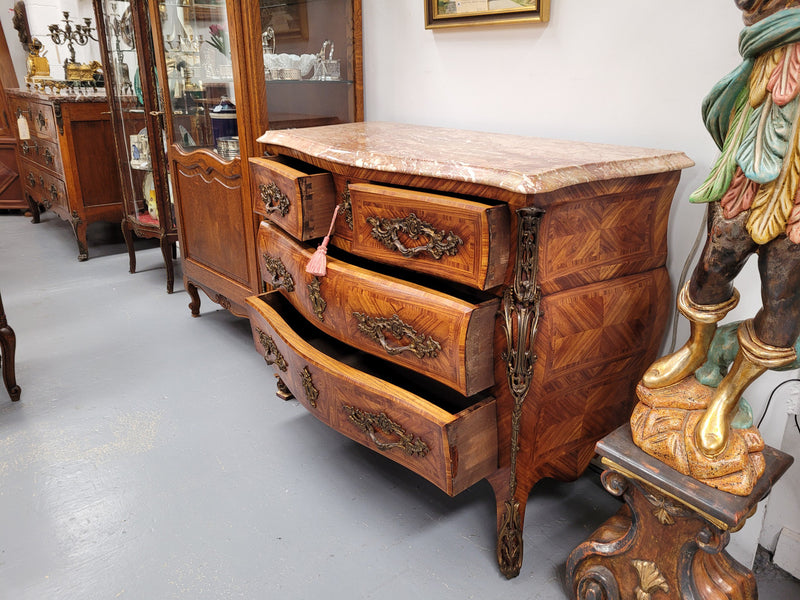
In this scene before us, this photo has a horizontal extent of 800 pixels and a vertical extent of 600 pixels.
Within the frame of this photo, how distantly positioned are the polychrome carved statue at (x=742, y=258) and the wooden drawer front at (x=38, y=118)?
3674 millimetres

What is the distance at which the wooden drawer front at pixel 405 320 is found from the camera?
1.09m

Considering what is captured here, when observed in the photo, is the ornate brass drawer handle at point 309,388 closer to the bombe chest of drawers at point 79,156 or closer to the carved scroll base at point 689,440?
the carved scroll base at point 689,440

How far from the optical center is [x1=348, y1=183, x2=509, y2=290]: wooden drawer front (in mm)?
1032

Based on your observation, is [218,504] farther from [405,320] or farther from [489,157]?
[489,157]

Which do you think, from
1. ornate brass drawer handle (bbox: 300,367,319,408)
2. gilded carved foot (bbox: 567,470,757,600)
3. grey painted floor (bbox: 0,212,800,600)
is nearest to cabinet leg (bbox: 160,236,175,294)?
grey painted floor (bbox: 0,212,800,600)

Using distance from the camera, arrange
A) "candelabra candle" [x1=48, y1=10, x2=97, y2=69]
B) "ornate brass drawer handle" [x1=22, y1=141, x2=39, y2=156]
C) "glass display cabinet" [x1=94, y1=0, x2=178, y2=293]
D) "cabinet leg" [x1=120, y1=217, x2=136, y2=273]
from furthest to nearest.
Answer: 1. "ornate brass drawer handle" [x1=22, y1=141, x2=39, y2=156]
2. "candelabra candle" [x1=48, y1=10, x2=97, y2=69]
3. "cabinet leg" [x1=120, y1=217, x2=136, y2=273]
4. "glass display cabinet" [x1=94, y1=0, x2=178, y2=293]

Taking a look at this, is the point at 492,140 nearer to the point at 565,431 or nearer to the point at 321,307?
the point at 321,307

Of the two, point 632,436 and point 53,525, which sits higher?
point 632,436

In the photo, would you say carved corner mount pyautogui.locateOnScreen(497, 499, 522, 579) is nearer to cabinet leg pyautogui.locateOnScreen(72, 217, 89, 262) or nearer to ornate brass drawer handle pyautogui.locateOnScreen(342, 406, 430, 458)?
ornate brass drawer handle pyautogui.locateOnScreen(342, 406, 430, 458)

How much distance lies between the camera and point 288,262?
155cm

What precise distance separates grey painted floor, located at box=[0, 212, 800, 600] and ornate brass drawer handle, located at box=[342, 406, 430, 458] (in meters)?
0.29

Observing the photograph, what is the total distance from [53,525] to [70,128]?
9.05 ft

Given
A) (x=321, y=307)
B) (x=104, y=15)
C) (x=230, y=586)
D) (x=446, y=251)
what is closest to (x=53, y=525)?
(x=230, y=586)

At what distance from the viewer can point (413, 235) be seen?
1.16 m
